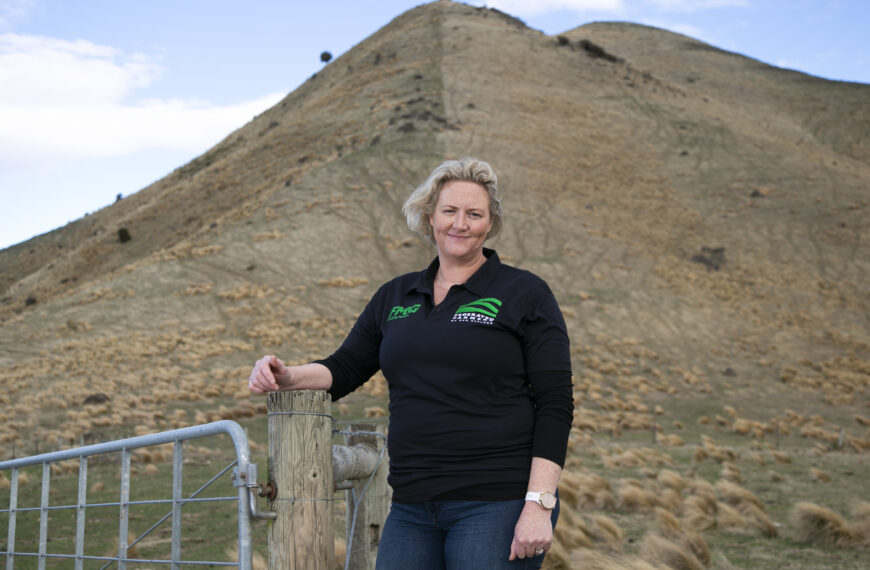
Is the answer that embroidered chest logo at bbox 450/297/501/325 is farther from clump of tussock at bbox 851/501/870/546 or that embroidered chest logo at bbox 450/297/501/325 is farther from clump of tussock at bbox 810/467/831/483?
clump of tussock at bbox 810/467/831/483

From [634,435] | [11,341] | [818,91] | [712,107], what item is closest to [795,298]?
[634,435]

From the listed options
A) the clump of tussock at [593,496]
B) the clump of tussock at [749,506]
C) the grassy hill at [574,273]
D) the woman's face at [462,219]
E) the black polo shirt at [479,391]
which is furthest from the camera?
the grassy hill at [574,273]

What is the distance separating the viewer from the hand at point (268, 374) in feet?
10.5

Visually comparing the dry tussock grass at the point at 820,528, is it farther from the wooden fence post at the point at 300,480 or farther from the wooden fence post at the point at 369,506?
the wooden fence post at the point at 300,480

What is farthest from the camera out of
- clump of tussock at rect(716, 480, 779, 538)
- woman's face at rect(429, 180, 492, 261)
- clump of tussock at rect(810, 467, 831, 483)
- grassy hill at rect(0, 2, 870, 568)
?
grassy hill at rect(0, 2, 870, 568)

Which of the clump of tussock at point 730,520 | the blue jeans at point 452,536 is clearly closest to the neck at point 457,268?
the blue jeans at point 452,536

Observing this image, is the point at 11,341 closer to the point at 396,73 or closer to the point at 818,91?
the point at 396,73

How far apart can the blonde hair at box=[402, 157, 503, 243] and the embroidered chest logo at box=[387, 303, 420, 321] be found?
0.43 meters

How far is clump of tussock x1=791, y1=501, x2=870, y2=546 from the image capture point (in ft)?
28.0

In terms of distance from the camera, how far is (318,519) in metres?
3.12

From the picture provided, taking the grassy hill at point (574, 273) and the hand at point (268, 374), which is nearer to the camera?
the hand at point (268, 374)

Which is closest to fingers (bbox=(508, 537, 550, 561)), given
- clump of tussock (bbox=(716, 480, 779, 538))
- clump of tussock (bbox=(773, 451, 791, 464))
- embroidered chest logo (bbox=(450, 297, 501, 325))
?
embroidered chest logo (bbox=(450, 297, 501, 325))

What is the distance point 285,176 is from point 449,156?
9777 mm

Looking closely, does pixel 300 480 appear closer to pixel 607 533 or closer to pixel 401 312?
pixel 401 312
